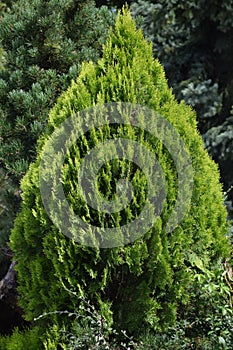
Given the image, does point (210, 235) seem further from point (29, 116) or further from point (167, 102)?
point (29, 116)

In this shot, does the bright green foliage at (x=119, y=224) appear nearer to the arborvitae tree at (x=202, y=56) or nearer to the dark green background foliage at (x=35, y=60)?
the dark green background foliage at (x=35, y=60)

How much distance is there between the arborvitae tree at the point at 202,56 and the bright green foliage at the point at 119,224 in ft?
9.31

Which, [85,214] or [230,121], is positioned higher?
[230,121]

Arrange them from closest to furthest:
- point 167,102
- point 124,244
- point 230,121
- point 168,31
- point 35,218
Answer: point 124,244 → point 35,218 → point 167,102 → point 230,121 → point 168,31

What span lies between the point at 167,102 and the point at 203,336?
4.90 ft

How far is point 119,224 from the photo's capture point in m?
2.49

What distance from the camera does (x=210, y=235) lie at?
2.81 metres

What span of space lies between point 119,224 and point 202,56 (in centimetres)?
451

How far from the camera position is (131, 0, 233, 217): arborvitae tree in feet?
18.4

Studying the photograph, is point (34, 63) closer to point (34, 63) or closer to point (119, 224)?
point (34, 63)

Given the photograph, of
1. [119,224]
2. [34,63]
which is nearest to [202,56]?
[34,63]

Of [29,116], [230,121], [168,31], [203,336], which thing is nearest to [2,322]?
[29,116]

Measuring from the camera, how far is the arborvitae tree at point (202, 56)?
18.4ft

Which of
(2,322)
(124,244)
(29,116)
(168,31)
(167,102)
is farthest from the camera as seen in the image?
(168,31)
